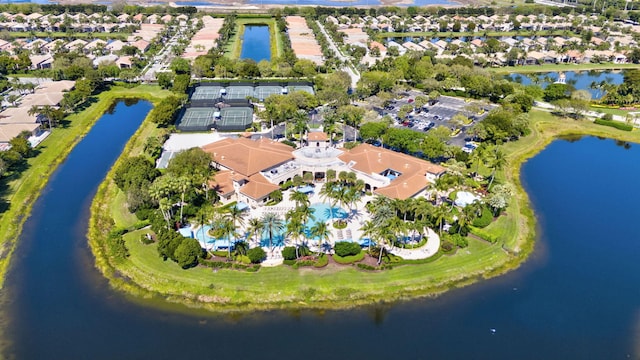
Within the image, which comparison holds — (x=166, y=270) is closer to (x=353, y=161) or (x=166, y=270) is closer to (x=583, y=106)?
(x=353, y=161)

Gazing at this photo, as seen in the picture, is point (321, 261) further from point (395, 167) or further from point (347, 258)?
point (395, 167)

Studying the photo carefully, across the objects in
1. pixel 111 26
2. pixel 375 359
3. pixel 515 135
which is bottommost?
pixel 375 359

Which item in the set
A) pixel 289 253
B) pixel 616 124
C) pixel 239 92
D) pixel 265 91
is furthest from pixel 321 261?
pixel 616 124

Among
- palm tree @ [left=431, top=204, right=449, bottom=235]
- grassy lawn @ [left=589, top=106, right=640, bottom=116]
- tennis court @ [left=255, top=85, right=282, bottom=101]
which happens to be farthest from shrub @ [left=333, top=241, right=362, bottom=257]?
grassy lawn @ [left=589, top=106, right=640, bottom=116]

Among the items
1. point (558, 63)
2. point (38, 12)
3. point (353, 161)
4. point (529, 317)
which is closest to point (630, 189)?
point (529, 317)

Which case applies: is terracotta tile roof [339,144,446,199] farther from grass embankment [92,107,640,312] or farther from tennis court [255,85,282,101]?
tennis court [255,85,282,101]
